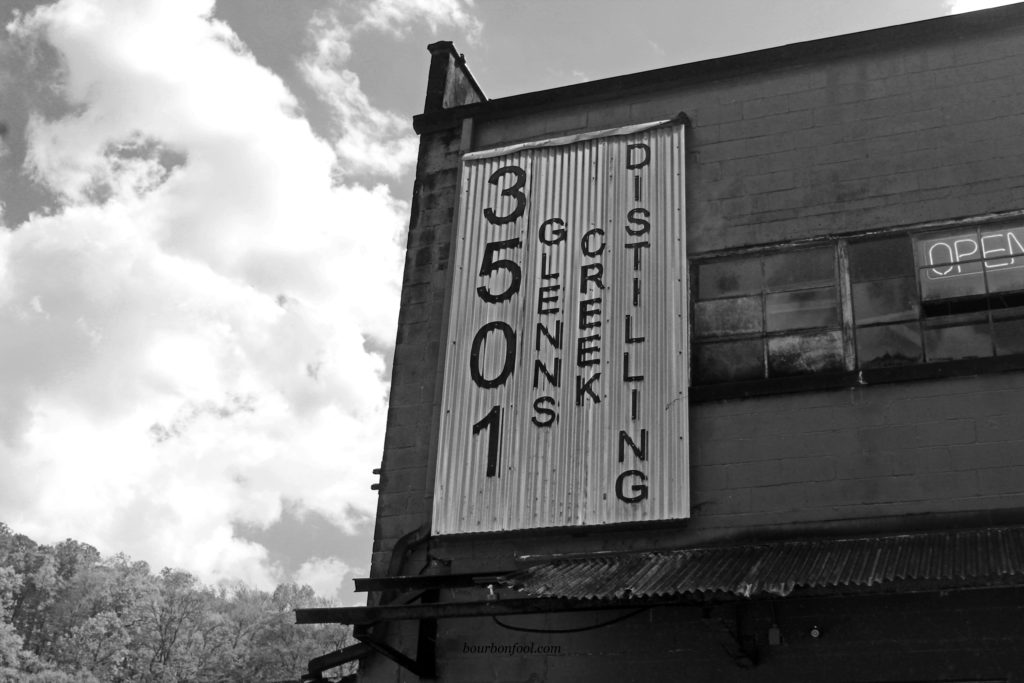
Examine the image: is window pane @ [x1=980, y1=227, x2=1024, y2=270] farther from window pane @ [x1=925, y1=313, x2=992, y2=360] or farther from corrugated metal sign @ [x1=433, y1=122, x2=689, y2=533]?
corrugated metal sign @ [x1=433, y1=122, x2=689, y2=533]

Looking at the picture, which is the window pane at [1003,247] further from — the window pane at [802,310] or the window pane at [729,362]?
the window pane at [729,362]

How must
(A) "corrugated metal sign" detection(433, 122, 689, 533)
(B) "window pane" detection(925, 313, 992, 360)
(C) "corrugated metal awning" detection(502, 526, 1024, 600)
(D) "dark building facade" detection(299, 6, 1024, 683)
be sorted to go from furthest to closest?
(A) "corrugated metal sign" detection(433, 122, 689, 533)
(B) "window pane" detection(925, 313, 992, 360)
(D) "dark building facade" detection(299, 6, 1024, 683)
(C) "corrugated metal awning" detection(502, 526, 1024, 600)

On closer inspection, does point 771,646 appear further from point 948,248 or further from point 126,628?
point 126,628

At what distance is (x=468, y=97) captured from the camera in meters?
15.1

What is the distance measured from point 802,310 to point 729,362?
902 millimetres

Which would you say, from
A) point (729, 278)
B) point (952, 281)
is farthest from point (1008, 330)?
point (729, 278)

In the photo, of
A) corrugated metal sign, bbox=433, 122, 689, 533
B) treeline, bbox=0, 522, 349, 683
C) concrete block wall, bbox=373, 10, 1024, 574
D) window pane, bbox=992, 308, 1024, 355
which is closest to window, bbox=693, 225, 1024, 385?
window pane, bbox=992, 308, 1024, 355

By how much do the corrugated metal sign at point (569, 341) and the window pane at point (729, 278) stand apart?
0.27 metres

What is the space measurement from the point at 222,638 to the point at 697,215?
61.0 m

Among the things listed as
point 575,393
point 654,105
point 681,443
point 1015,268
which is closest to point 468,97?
point 654,105

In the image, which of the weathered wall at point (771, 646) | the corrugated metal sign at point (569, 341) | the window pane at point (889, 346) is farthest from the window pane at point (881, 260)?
the weathered wall at point (771, 646)

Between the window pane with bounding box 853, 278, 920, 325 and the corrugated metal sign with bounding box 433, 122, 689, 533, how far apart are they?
5.78 ft

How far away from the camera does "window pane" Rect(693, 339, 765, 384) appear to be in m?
11.1

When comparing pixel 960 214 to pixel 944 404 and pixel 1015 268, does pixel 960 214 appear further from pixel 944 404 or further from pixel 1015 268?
pixel 944 404
